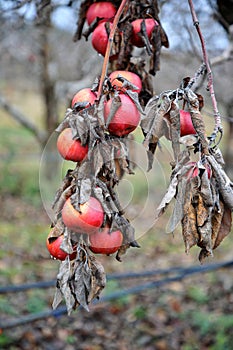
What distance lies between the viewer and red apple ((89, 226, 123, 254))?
32.1 inches

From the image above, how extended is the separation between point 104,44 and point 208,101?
130cm

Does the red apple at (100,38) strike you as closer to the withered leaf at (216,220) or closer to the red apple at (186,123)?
the red apple at (186,123)

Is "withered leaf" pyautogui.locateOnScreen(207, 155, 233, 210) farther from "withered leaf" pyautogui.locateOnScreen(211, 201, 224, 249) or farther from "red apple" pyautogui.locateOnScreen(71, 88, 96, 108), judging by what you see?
"red apple" pyautogui.locateOnScreen(71, 88, 96, 108)

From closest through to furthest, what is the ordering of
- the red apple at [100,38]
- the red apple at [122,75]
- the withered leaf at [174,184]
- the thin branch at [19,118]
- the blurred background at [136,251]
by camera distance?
the withered leaf at [174,184], the red apple at [122,75], the red apple at [100,38], the blurred background at [136,251], the thin branch at [19,118]

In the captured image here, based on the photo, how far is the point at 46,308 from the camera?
3316 mm

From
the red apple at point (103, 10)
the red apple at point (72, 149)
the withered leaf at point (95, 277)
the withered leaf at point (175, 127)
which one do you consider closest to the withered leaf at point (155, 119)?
the withered leaf at point (175, 127)

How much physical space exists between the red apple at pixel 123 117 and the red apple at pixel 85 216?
13cm

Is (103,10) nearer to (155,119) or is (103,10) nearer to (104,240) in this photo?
(155,119)

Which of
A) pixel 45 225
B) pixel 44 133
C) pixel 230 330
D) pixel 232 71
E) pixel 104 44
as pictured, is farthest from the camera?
pixel 44 133

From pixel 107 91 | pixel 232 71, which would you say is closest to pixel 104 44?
pixel 107 91

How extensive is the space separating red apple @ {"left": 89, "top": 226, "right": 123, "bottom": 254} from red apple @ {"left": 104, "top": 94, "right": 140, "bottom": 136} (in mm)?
170

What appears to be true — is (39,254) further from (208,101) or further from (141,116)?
(141,116)

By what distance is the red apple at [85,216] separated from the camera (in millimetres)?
772

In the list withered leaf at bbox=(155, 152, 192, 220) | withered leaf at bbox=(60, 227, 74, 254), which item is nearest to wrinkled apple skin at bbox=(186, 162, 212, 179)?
withered leaf at bbox=(155, 152, 192, 220)
